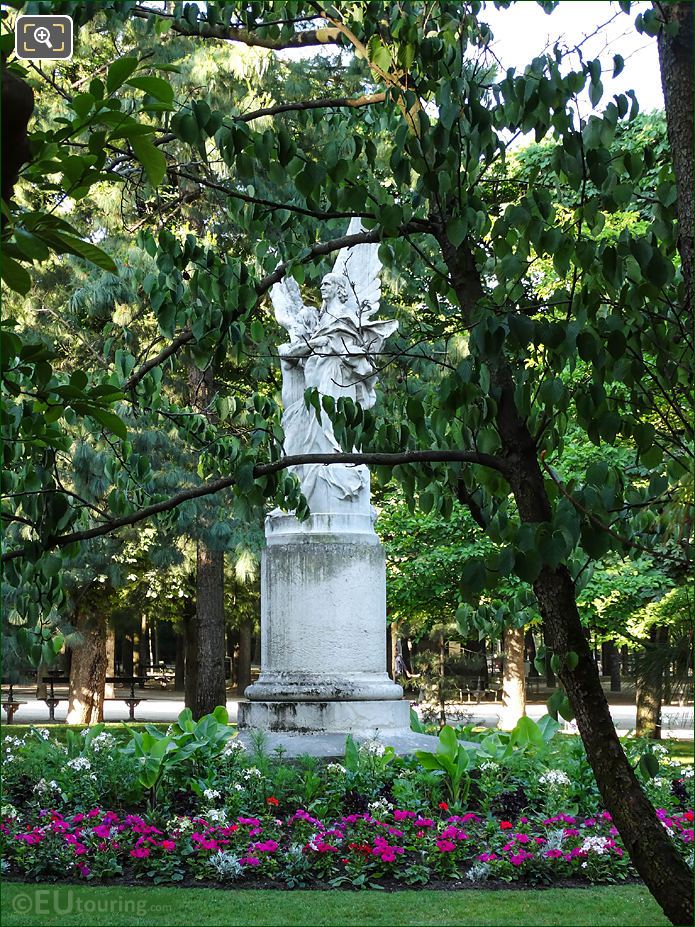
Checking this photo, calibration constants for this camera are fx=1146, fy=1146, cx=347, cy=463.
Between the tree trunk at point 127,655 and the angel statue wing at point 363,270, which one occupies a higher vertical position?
the angel statue wing at point 363,270

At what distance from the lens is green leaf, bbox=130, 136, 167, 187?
7.69 ft

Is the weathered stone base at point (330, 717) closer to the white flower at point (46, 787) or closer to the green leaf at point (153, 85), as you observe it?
the white flower at point (46, 787)

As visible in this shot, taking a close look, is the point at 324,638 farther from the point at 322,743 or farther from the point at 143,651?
the point at 143,651

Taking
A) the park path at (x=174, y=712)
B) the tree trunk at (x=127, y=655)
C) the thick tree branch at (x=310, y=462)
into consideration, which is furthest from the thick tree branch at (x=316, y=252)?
the tree trunk at (x=127, y=655)

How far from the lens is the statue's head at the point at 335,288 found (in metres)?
11.0

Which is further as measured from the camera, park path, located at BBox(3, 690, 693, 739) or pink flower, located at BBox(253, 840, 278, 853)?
park path, located at BBox(3, 690, 693, 739)

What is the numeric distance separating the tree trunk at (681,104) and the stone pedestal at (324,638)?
6562 mm

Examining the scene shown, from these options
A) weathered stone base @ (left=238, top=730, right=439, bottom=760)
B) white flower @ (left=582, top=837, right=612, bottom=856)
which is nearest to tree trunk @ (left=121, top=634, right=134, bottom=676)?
weathered stone base @ (left=238, top=730, right=439, bottom=760)

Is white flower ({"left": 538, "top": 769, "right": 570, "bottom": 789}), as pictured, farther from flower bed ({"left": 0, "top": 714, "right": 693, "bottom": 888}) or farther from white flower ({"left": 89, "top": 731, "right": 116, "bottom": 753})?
white flower ({"left": 89, "top": 731, "right": 116, "bottom": 753})

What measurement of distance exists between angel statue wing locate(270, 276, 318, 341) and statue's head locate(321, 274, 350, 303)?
0.70 ft

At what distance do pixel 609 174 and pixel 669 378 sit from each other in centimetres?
77

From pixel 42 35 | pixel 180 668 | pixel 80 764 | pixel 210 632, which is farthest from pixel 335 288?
pixel 180 668

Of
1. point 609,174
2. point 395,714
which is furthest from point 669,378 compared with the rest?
point 395,714

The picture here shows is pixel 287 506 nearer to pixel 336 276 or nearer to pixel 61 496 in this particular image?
pixel 61 496
